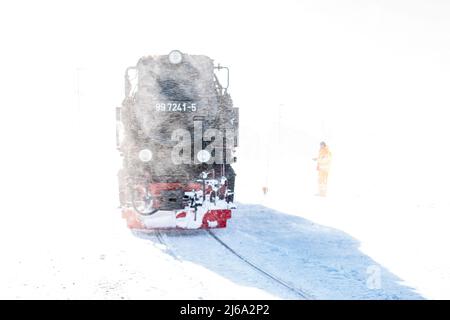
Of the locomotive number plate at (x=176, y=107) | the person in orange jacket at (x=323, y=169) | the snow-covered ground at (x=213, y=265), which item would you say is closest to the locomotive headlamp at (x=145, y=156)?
the locomotive number plate at (x=176, y=107)

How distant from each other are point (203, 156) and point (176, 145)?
2.23ft

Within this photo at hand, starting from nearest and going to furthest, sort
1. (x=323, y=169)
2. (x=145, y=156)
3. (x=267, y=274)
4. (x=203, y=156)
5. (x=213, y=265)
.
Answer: (x=267, y=274) → (x=213, y=265) → (x=145, y=156) → (x=203, y=156) → (x=323, y=169)

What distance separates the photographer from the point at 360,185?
18.3 metres

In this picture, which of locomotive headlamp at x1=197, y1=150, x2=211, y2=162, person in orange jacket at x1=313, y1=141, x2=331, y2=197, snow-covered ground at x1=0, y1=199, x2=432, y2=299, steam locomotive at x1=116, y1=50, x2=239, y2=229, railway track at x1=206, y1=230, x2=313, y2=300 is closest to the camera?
railway track at x1=206, y1=230, x2=313, y2=300

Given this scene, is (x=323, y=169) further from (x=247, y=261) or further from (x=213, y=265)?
(x=213, y=265)

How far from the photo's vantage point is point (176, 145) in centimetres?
896

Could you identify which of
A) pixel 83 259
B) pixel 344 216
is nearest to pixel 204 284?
pixel 83 259

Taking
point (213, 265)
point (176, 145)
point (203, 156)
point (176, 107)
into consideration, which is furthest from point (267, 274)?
point (176, 107)

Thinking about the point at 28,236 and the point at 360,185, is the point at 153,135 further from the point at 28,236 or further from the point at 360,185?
the point at 360,185

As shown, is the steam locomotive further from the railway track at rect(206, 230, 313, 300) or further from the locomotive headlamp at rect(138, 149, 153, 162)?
the railway track at rect(206, 230, 313, 300)

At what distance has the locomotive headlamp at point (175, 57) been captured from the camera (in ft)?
30.3

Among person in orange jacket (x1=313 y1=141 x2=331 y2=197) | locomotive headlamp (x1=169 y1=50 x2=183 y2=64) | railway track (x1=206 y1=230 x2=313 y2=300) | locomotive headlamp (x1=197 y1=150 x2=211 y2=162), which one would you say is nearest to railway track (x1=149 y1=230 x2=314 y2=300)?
railway track (x1=206 y1=230 x2=313 y2=300)

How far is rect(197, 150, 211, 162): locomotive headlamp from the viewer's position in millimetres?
8953

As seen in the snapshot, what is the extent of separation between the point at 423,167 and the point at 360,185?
1067cm
